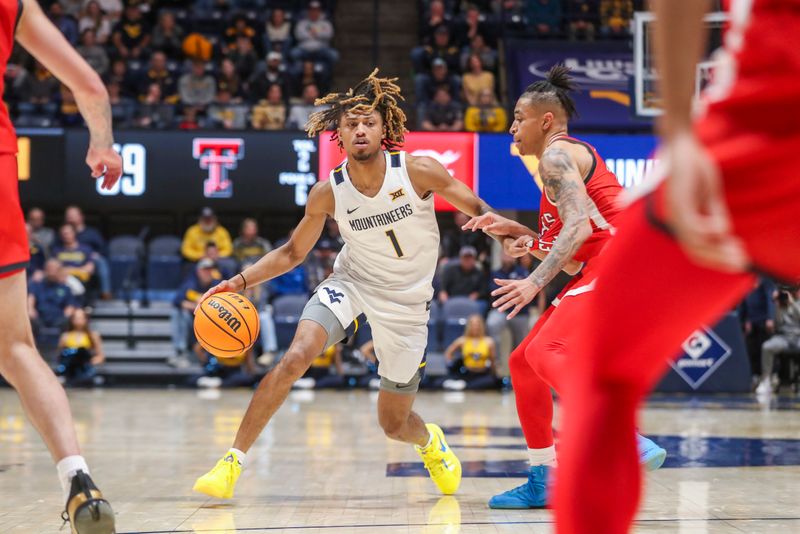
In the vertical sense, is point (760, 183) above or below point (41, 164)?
above

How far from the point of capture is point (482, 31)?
1691 centimetres

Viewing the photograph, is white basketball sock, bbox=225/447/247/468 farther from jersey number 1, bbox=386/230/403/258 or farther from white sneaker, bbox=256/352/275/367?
white sneaker, bbox=256/352/275/367

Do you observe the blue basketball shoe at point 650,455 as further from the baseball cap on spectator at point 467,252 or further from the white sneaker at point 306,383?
the baseball cap on spectator at point 467,252

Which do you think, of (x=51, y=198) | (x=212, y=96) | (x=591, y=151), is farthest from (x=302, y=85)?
(x=591, y=151)

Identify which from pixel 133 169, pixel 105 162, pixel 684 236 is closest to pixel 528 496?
pixel 105 162

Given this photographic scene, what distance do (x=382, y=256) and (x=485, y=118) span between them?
9.80m

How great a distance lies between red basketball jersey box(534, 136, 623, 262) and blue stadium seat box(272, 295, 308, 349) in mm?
8928

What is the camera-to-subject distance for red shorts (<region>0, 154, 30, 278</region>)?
297 centimetres

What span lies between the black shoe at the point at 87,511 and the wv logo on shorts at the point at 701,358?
1012 centimetres

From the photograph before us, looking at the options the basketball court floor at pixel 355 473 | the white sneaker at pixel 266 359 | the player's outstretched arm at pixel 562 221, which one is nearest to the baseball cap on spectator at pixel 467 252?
the white sneaker at pixel 266 359

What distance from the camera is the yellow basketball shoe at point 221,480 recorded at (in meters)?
4.64

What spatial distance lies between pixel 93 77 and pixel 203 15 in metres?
14.5

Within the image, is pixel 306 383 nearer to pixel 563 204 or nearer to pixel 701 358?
pixel 701 358

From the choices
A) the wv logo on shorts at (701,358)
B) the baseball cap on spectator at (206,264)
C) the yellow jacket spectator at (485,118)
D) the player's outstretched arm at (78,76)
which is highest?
the yellow jacket spectator at (485,118)
